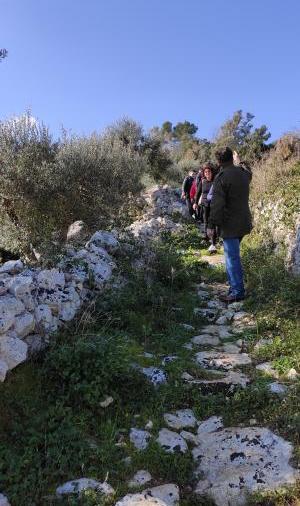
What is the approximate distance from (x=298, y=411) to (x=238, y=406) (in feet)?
1.71

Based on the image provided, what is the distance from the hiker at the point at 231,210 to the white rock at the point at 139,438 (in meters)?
3.56

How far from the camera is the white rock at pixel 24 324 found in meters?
4.00

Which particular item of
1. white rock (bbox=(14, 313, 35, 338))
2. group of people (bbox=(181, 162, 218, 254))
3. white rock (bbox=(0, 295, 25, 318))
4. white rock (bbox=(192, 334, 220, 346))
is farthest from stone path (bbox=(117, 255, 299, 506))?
group of people (bbox=(181, 162, 218, 254))

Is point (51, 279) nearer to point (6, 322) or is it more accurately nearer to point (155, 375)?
point (6, 322)

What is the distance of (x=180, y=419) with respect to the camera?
12.3 feet

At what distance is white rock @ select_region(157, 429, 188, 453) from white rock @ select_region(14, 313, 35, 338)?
1526mm

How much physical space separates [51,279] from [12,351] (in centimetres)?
127

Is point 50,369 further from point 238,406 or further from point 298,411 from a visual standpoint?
point 298,411

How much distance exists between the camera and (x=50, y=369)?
394 centimetres

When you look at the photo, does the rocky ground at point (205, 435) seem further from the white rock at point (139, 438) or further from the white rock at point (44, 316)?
the white rock at point (44, 316)

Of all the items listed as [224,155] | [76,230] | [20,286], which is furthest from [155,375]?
[76,230]

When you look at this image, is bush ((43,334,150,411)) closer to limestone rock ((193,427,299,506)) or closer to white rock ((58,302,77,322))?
white rock ((58,302,77,322))

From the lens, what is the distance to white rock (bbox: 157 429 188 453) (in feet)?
11.0

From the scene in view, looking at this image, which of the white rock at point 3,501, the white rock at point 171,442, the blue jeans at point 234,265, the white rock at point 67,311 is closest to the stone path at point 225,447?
the white rock at point 171,442
